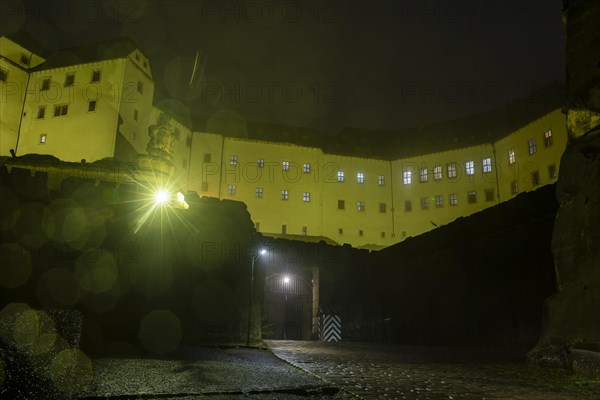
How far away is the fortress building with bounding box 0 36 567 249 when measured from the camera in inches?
1646

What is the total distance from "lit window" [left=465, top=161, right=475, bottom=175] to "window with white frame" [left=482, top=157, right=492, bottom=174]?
4.19ft

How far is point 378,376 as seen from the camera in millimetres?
7391

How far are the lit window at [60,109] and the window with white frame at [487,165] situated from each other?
46776mm

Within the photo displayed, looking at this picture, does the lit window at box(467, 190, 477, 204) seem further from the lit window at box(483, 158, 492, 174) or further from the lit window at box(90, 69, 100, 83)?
the lit window at box(90, 69, 100, 83)

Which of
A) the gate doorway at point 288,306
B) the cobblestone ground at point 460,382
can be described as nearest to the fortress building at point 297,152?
the gate doorway at point 288,306

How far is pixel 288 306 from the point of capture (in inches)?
1220

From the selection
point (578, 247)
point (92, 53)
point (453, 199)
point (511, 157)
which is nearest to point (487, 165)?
point (511, 157)

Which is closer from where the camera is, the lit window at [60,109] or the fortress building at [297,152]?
the fortress building at [297,152]

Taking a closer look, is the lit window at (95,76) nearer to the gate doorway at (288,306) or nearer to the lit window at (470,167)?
the gate doorway at (288,306)

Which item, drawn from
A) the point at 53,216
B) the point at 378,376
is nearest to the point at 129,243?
the point at 53,216

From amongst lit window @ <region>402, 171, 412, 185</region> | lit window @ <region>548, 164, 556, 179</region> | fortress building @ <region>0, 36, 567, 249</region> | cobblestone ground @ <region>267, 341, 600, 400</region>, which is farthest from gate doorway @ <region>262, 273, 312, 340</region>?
lit window @ <region>402, 171, 412, 185</region>

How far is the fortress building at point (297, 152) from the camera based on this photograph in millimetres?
41812

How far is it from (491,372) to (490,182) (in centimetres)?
4389

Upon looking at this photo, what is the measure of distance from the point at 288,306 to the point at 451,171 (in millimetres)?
30552
